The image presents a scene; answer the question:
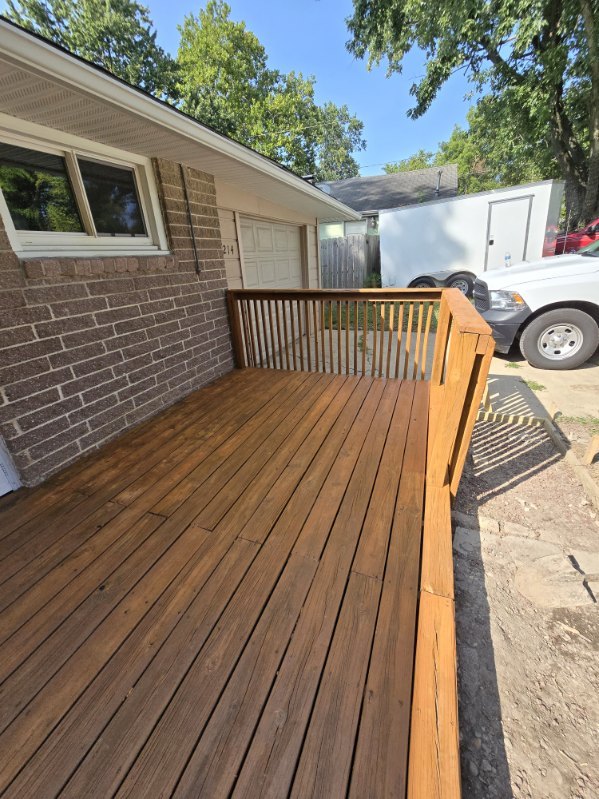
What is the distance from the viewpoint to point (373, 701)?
96 cm

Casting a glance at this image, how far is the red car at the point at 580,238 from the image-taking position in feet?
27.2

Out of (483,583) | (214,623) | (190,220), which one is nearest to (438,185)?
(190,220)

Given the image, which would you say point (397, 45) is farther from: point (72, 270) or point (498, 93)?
point (72, 270)

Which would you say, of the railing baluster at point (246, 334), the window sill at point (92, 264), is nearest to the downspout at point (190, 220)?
the window sill at point (92, 264)

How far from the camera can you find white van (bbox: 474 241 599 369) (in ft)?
12.7

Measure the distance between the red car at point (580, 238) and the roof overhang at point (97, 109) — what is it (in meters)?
9.20

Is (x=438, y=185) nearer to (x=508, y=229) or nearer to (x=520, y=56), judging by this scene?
(x=520, y=56)

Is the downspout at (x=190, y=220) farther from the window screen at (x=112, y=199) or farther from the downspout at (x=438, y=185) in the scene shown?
the downspout at (x=438, y=185)

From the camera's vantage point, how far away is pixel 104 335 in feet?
7.61

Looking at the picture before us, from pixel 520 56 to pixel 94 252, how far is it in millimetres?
11981

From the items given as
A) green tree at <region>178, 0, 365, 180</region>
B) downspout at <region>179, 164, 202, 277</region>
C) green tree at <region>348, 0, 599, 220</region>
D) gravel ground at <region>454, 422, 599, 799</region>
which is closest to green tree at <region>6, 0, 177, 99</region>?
green tree at <region>178, 0, 365, 180</region>

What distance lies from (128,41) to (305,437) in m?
20.5

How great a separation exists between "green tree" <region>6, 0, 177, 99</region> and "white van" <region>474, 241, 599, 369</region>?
A: 58.1 feet

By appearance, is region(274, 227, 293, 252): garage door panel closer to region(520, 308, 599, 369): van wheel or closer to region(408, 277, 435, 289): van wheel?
region(520, 308, 599, 369): van wheel
